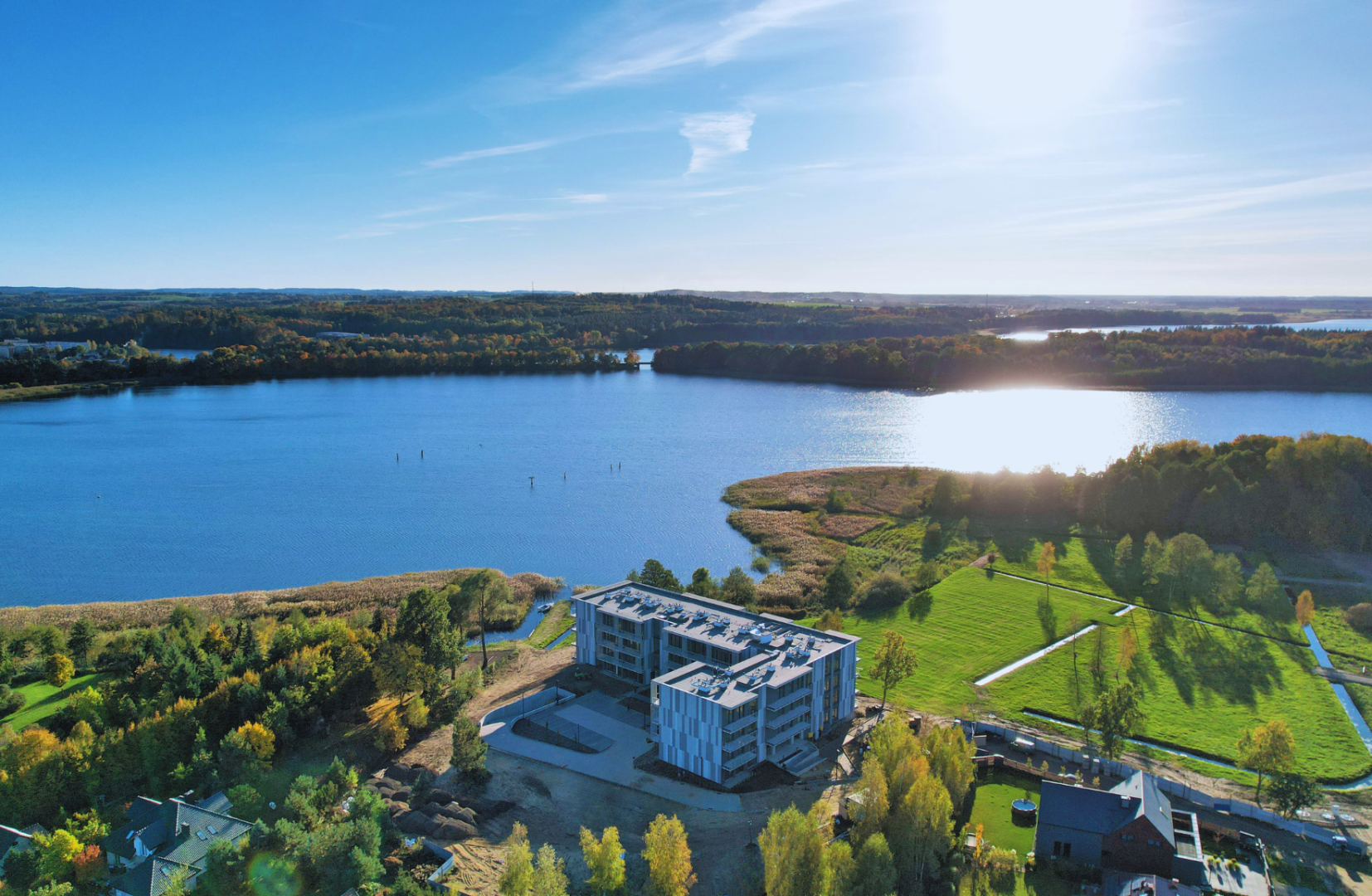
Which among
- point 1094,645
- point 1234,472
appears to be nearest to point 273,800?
point 1094,645

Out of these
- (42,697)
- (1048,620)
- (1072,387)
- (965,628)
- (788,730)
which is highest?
(1072,387)

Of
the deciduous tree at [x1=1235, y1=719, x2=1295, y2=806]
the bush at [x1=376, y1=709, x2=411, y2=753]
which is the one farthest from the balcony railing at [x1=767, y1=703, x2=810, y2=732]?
the deciduous tree at [x1=1235, y1=719, x2=1295, y2=806]

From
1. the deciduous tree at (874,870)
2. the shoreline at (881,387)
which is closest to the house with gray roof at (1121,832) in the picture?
the deciduous tree at (874,870)

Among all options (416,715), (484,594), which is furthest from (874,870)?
(484,594)

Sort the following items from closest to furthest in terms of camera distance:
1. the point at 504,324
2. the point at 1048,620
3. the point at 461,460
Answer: the point at 1048,620 < the point at 461,460 < the point at 504,324

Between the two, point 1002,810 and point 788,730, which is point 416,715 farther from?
point 1002,810

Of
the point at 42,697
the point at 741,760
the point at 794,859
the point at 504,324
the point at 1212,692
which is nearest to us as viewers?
the point at 794,859

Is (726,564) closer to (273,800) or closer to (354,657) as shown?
(354,657)
